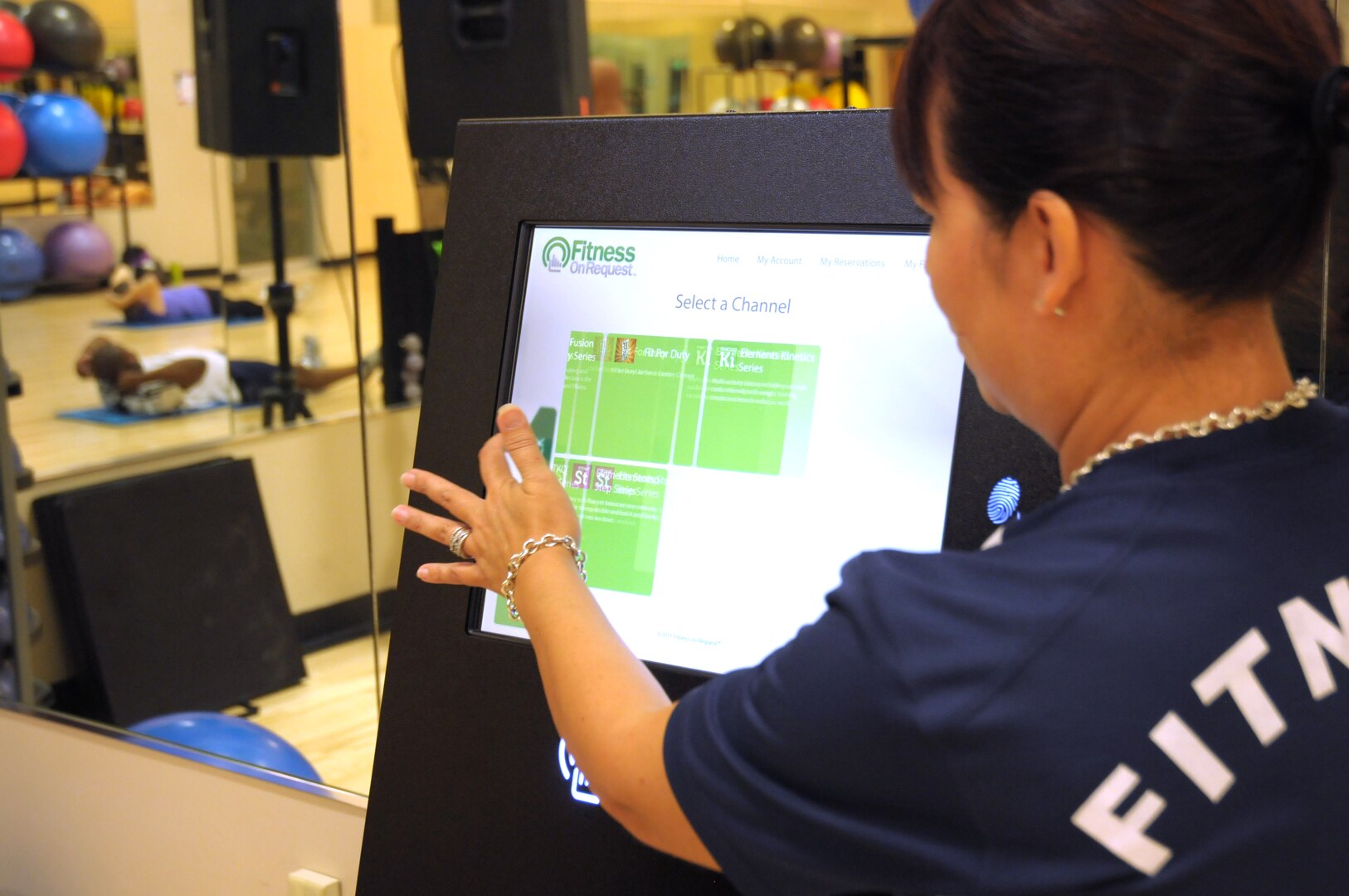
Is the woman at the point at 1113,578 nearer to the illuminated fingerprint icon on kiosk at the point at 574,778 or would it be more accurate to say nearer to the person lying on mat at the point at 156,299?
the illuminated fingerprint icon on kiosk at the point at 574,778

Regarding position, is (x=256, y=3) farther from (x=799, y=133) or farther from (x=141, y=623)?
(x=799, y=133)

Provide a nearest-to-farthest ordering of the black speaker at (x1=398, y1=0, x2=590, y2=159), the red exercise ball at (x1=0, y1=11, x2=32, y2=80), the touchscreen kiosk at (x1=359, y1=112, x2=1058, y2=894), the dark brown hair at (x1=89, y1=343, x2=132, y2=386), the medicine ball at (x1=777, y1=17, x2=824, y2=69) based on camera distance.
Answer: the touchscreen kiosk at (x1=359, y1=112, x2=1058, y2=894) → the black speaker at (x1=398, y1=0, x2=590, y2=159) → the medicine ball at (x1=777, y1=17, x2=824, y2=69) → the red exercise ball at (x1=0, y1=11, x2=32, y2=80) → the dark brown hair at (x1=89, y1=343, x2=132, y2=386)

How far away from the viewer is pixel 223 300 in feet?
11.8

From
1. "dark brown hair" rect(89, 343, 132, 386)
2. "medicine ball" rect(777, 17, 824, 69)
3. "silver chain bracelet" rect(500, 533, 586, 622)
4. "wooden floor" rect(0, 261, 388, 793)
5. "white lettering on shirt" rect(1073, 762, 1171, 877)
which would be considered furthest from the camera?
"dark brown hair" rect(89, 343, 132, 386)

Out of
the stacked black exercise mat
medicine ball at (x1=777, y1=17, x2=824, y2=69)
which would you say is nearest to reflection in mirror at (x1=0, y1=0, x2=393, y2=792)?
the stacked black exercise mat

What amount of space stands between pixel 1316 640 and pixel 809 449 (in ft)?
1.29

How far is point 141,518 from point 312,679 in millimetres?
592

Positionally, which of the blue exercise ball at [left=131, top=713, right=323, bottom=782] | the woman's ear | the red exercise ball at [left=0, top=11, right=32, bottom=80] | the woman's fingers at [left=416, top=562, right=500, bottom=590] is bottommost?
the blue exercise ball at [left=131, top=713, right=323, bottom=782]

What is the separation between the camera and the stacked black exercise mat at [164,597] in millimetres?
3096

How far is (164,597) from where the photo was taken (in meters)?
3.19

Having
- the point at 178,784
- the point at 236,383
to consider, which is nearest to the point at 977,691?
the point at 178,784

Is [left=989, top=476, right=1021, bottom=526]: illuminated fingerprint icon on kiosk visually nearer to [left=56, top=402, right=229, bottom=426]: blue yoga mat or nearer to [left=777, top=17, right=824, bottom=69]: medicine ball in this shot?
[left=777, top=17, right=824, bottom=69]: medicine ball

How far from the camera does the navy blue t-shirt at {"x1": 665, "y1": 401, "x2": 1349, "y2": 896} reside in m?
0.58

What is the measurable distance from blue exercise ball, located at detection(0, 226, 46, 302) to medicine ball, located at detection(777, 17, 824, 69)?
2.30 m
